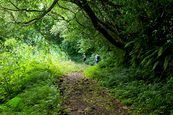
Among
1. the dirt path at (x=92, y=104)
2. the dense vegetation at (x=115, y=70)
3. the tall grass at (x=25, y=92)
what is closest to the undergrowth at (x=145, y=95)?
the dense vegetation at (x=115, y=70)

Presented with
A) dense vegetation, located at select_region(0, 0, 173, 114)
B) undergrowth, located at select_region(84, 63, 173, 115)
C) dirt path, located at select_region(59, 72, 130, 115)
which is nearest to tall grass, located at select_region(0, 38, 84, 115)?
dense vegetation, located at select_region(0, 0, 173, 114)

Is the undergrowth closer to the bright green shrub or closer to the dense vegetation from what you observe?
the dense vegetation

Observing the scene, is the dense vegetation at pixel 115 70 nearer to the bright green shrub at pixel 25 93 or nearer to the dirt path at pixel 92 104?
the bright green shrub at pixel 25 93

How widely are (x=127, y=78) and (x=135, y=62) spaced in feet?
4.56

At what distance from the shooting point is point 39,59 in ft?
26.3

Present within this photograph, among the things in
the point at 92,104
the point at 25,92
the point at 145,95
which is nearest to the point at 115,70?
the point at 145,95

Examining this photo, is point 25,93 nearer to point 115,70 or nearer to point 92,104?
point 92,104

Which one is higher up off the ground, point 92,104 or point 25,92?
point 25,92

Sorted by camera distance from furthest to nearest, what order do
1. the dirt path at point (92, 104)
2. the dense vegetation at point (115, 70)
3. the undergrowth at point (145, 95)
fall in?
the dense vegetation at point (115, 70) → the dirt path at point (92, 104) → the undergrowth at point (145, 95)

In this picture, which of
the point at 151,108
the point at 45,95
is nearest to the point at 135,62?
the point at 151,108

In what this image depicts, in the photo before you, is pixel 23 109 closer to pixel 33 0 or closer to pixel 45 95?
pixel 45 95

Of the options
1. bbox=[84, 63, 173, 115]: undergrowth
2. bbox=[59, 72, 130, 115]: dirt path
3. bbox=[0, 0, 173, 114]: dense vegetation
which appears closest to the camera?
bbox=[84, 63, 173, 115]: undergrowth

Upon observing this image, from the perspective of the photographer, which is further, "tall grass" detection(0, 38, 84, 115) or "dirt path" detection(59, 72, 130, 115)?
"dirt path" detection(59, 72, 130, 115)

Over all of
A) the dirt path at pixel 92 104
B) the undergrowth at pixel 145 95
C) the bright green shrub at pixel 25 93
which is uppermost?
the bright green shrub at pixel 25 93
